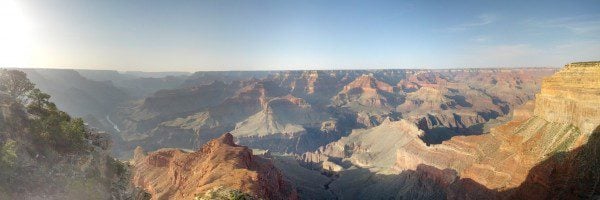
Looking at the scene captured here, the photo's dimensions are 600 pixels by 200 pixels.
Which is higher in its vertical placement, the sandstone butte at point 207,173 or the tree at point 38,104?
the tree at point 38,104

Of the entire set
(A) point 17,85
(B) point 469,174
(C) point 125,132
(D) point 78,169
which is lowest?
(C) point 125,132

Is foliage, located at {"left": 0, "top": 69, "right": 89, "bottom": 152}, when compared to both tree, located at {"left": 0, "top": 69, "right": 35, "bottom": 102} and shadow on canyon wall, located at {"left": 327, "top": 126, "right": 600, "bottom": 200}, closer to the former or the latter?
tree, located at {"left": 0, "top": 69, "right": 35, "bottom": 102}

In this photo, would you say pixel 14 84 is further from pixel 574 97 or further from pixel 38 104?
pixel 574 97

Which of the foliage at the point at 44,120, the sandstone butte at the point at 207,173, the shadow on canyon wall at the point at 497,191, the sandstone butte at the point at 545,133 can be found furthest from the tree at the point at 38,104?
the sandstone butte at the point at 545,133

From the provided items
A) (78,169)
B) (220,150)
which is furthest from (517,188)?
(78,169)

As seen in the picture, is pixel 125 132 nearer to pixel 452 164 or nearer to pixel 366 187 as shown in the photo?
pixel 366 187

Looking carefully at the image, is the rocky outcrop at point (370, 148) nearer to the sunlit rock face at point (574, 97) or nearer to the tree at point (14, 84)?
the sunlit rock face at point (574, 97)
